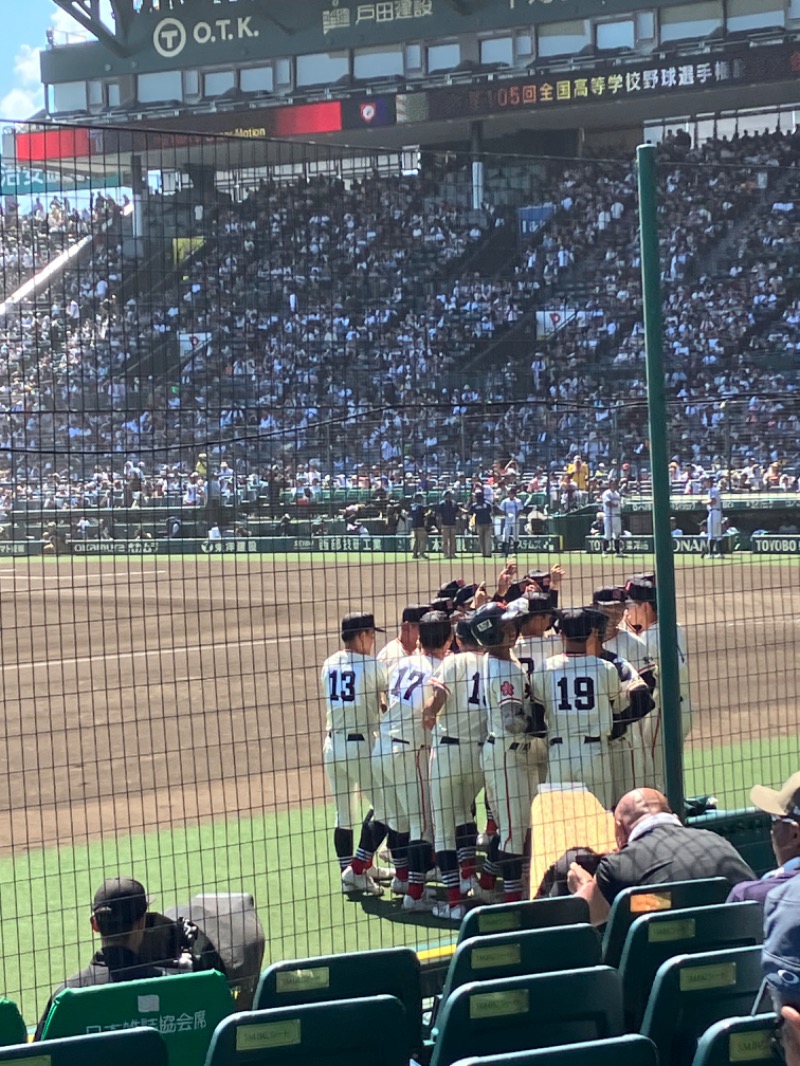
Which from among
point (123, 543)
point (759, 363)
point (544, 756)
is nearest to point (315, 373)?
point (123, 543)

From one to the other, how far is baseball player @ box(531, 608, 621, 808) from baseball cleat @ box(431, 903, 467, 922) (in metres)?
0.85

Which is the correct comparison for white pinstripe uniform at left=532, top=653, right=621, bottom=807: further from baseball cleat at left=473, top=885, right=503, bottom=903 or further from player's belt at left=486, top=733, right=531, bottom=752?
baseball cleat at left=473, top=885, right=503, bottom=903

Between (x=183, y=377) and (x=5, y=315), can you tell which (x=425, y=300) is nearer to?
(x=183, y=377)

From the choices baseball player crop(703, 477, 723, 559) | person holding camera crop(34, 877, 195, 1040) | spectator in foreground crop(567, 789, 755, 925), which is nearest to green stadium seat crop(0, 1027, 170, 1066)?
person holding camera crop(34, 877, 195, 1040)

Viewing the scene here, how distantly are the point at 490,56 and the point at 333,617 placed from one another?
2581cm

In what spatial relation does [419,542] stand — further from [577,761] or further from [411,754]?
[577,761]

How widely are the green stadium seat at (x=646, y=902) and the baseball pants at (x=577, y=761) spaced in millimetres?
2665

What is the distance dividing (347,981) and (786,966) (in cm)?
153

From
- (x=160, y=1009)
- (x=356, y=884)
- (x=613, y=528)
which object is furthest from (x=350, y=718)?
(x=160, y=1009)

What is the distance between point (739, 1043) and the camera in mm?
3145

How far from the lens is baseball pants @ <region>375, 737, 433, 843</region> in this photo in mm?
7711

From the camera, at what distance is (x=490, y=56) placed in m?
40.1

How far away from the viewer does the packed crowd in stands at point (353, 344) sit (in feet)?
18.6

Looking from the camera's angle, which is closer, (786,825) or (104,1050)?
(104,1050)
